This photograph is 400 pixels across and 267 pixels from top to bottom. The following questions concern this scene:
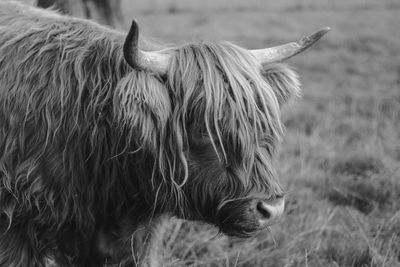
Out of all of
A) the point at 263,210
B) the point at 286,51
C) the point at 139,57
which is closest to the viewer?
the point at 139,57

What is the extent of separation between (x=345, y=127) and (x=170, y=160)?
3.47 meters

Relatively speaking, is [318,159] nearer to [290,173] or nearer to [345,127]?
[290,173]

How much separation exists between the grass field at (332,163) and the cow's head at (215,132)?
55 centimetres

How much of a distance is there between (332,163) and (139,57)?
2.68 meters

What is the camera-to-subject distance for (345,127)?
553 centimetres

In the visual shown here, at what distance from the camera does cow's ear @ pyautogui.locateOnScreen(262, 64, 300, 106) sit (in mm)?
2697

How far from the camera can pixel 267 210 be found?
2.35 m

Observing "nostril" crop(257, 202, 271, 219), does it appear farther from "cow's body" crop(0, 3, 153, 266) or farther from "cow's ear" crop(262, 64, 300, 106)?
"cow's ear" crop(262, 64, 300, 106)

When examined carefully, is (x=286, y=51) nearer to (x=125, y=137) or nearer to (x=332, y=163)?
(x=125, y=137)

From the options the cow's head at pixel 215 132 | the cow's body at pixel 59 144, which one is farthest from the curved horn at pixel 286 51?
the cow's body at pixel 59 144

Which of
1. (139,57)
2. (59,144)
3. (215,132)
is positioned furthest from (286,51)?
(59,144)

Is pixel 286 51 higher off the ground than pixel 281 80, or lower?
higher

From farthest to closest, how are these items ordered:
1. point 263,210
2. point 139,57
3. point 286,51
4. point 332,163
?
point 332,163 < point 286,51 < point 263,210 < point 139,57

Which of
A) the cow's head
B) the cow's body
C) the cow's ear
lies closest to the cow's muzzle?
the cow's head
